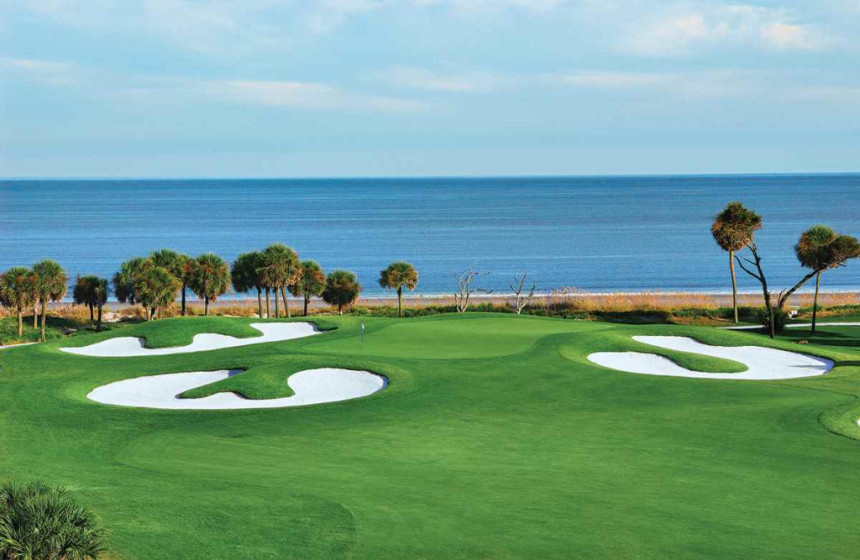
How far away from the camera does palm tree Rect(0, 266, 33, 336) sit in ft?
161

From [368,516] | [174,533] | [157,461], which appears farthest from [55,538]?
[157,461]

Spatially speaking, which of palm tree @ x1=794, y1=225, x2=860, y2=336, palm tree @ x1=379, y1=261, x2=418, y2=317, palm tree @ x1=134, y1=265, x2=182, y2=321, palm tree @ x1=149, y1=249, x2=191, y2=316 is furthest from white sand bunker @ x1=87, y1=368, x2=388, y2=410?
palm tree @ x1=379, y1=261, x2=418, y2=317

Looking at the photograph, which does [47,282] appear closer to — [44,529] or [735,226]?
[735,226]

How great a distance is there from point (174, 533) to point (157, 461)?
16.5 ft

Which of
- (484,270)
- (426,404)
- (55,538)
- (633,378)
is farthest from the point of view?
(484,270)

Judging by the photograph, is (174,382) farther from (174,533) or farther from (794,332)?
(794,332)

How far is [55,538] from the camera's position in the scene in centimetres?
1161

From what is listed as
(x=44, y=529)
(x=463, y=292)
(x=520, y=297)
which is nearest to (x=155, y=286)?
(x=463, y=292)

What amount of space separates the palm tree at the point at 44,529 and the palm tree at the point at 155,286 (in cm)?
3969

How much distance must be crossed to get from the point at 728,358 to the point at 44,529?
25203 millimetres

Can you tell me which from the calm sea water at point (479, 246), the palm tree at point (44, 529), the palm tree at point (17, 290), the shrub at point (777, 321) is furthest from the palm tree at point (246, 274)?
the palm tree at point (44, 529)

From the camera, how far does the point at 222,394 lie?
25.8 metres

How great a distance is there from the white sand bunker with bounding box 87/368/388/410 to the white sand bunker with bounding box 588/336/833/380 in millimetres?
7985

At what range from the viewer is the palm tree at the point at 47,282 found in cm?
4975
